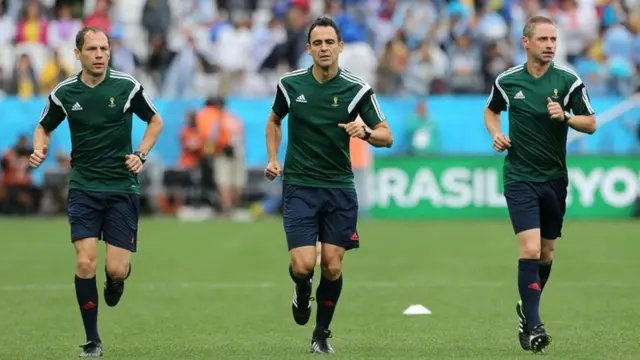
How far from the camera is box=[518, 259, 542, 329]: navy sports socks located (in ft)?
34.2

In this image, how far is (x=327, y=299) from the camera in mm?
10719

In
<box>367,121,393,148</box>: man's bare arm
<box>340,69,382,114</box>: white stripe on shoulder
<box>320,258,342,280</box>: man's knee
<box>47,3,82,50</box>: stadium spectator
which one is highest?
<box>47,3,82,50</box>: stadium spectator

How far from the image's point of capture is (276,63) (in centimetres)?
2859

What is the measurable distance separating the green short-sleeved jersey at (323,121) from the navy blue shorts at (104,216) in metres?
1.20

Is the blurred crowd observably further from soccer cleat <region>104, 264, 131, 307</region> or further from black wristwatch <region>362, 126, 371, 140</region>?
black wristwatch <region>362, 126, 371, 140</region>

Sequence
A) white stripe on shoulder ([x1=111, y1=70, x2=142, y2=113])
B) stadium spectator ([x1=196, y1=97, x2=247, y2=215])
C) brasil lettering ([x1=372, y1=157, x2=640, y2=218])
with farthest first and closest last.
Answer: stadium spectator ([x1=196, y1=97, x2=247, y2=215]) < brasil lettering ([x1=372, y1=157, x2=640, y2=218]) < white stripe on shoulder ([x1=111, y1=70, x2=142, y2=113])

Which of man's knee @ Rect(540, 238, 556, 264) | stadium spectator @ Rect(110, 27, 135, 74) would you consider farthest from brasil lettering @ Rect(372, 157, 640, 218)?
man's knee @ Rect(540, 238, 556, 264)

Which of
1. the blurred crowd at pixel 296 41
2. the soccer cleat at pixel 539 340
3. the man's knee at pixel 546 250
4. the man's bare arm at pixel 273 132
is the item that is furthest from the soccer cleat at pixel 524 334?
the blurred crowd at pixel 296 41

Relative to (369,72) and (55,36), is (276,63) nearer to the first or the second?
(369,72)

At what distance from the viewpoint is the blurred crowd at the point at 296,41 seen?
2792 cm

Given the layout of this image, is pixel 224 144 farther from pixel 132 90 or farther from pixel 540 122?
pixel 540 122

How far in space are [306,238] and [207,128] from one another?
52.9 ft

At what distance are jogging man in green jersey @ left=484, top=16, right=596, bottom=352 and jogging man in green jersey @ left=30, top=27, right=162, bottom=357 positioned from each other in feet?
8.91

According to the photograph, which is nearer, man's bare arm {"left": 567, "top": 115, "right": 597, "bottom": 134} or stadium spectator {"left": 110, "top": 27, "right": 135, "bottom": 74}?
man's bare arm {"left": 567, "top": 115, "right": 597, "bottom": 134}
